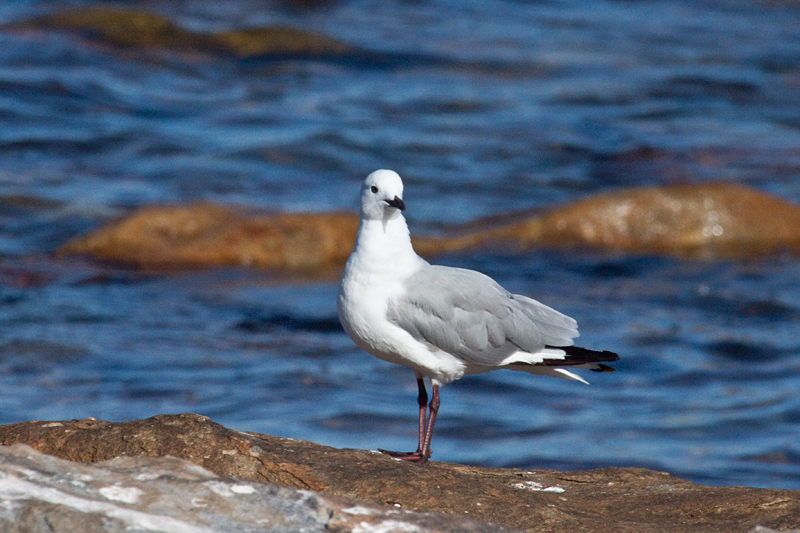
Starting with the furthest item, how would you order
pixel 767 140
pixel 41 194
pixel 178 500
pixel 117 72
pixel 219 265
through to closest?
pixel 117 72
pixel 767 140
pixel 41 194
pixel 219 265
pixel 178 500

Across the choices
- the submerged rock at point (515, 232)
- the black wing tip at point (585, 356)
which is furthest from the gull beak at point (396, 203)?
the submerged rock at point (515, 232)

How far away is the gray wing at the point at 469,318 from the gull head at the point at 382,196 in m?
0.30

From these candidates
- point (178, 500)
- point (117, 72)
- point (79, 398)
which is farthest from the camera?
point (117, 72)

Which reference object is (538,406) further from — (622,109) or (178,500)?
(622,109)

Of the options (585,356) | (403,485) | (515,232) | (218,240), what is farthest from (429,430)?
(515,232)

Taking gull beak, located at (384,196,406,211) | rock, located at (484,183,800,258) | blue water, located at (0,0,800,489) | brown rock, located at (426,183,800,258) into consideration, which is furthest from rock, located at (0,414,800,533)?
rock, located at (484,183,800,258)

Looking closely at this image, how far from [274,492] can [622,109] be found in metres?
13.6

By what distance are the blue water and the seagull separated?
2.13 meters

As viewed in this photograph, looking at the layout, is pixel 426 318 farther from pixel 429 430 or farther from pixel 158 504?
pixel 158 504

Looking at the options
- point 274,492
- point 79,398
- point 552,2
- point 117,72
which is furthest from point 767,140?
point 274,492

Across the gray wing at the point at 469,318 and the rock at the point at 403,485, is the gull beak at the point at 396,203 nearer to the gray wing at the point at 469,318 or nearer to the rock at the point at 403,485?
the gray wing at the point at 469,318

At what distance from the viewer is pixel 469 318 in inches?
177

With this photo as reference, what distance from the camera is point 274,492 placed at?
2777mm

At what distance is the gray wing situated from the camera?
171 inches
